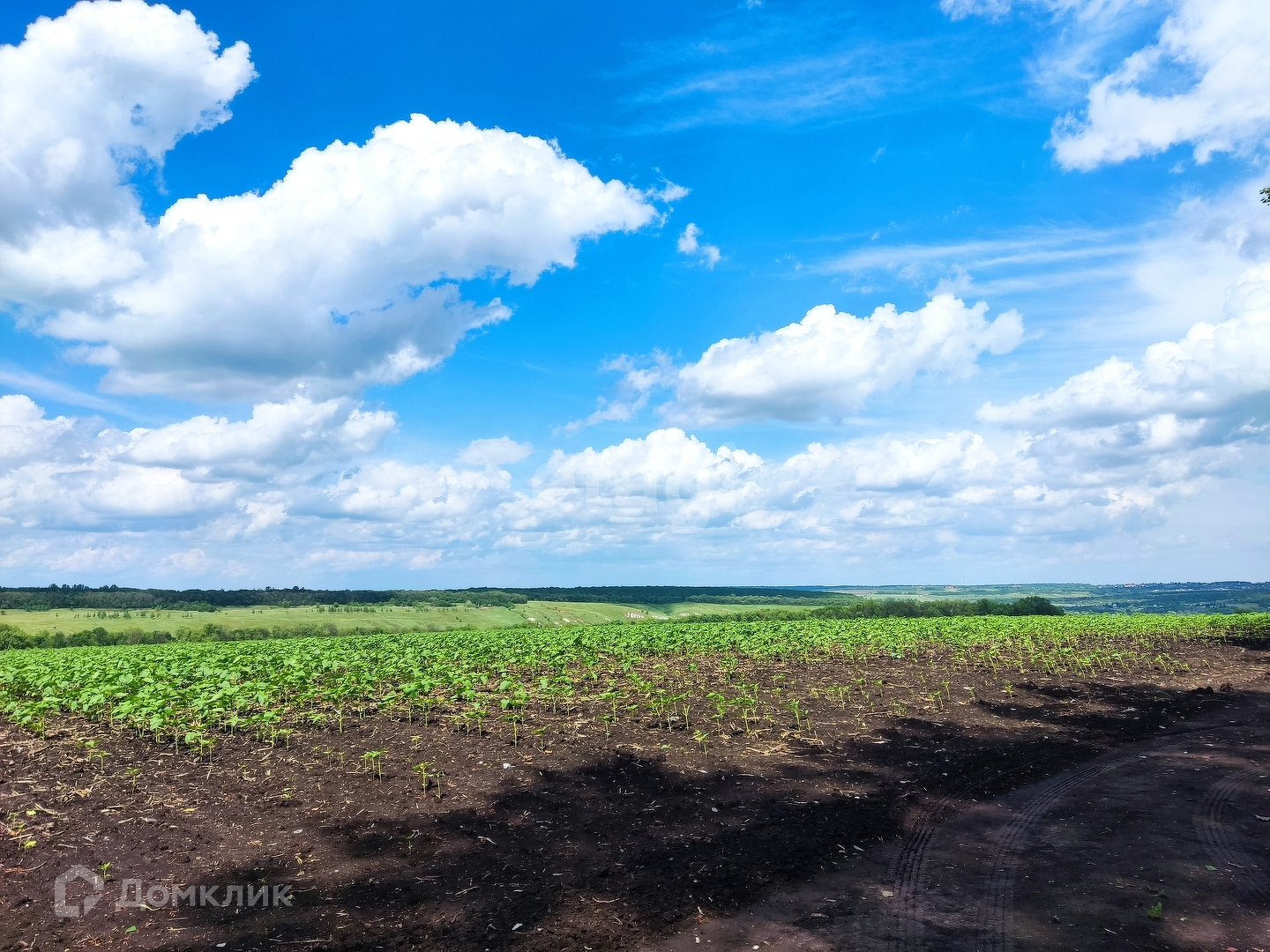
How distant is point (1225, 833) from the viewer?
9453mm

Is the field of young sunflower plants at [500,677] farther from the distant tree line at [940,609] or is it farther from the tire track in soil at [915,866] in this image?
the distant tree line at [940,609]

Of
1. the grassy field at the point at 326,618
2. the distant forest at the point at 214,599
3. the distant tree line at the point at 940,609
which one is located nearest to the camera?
the distant tree line at the point at 940,609

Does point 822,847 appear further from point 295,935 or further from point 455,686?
point 455,686

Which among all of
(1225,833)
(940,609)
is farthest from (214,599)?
(1225,833)

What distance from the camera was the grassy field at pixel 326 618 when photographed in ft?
276

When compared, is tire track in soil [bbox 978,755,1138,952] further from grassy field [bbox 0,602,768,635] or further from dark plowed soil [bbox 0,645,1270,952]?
grassy field [bbox 0,602,768,635]

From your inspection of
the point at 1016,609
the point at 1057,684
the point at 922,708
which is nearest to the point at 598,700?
the point at 922,708

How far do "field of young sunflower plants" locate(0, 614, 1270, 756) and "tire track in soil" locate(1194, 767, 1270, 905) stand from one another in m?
8.21

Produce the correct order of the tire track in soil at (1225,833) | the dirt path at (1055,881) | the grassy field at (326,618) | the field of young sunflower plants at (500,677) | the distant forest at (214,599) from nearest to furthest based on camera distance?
the dirt path at (1055,881) → the tire track in soil at (1225,833) → the field of young sunflower plants at (500,677) → the grassy field at (326,618) → the distant forest at (214,599)

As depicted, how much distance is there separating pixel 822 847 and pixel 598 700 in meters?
9.73

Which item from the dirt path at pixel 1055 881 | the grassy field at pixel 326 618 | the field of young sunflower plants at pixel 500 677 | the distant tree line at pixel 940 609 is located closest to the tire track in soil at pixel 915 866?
the dirt path at pixel 1055 881

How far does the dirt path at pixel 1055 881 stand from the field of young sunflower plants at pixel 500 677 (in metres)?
6.94

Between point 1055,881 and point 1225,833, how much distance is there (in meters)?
3.44

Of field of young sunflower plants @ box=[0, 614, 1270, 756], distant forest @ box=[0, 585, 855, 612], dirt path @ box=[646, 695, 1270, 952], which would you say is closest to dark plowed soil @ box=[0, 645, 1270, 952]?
dirt path @ box=[646, 695, 1270, 952]
